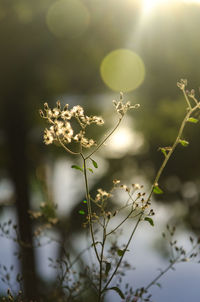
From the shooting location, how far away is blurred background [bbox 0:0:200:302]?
23.3ft

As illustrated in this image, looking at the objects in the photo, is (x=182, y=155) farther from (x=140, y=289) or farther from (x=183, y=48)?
(x=140, y=289)

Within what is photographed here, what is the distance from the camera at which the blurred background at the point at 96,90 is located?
7.10 metres

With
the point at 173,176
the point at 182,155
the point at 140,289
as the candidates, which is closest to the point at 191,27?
the point at 182,155

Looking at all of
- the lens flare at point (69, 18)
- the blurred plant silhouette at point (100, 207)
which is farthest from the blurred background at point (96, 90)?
the blurred plant silhouette at point (100, 207)

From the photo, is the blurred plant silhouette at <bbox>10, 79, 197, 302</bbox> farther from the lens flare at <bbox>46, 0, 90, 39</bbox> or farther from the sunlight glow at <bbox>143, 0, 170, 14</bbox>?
the sunlight glow at <bbox>143, 0, 170, 14</bbox>

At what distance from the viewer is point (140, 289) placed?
1839mm

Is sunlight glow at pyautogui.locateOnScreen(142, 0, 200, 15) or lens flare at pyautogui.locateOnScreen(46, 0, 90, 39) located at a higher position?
sunlight glow at pyautogui.locateOnScreen(142, 0, 200, 15)

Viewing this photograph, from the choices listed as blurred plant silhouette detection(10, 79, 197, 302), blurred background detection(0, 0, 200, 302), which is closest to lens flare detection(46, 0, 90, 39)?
blurred background detection(0, 0, 200, 302)

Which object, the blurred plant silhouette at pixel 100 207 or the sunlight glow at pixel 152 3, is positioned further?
the sunlight glow at pixel 152 3

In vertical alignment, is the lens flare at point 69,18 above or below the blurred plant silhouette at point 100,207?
above

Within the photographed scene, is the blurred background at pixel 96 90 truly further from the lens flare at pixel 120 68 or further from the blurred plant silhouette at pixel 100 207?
the blurred plant silhouette at pixel 100 207

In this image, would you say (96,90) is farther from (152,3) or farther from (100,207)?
(100,207)

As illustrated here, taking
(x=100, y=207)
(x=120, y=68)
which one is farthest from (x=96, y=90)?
(x=100, y=207)

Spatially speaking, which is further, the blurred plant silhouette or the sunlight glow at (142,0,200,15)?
the sunlight glow at (142,0,200,15)
